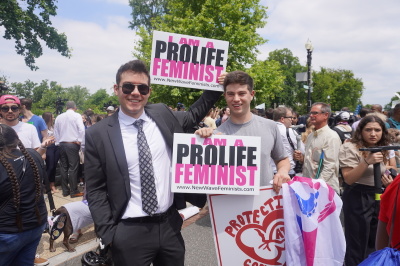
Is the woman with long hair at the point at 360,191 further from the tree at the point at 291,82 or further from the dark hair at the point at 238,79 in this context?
the tree at the point at 291,82

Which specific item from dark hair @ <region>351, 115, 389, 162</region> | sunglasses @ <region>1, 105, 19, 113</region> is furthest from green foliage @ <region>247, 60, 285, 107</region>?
sunglasses @ <region>1, 105, 19, 113</region>

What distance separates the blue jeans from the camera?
268 centimetres

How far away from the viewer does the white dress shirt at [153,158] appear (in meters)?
2.09

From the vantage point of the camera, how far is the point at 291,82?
202ft

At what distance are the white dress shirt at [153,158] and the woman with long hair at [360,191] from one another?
2170 millimetres

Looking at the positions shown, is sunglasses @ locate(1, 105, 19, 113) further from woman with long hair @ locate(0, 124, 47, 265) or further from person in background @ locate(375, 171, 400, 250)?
person in background @ locate(375, 171, 400, 250)

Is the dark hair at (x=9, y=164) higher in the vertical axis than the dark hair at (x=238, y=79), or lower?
lower

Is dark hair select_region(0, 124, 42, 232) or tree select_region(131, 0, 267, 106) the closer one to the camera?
dark hair select_region(0, 124, 42, 232)

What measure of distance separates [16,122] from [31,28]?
18182 mm

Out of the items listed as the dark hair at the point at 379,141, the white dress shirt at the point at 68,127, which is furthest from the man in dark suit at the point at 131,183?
the white dress shirt at the point at 68,127

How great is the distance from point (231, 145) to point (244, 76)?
58cm

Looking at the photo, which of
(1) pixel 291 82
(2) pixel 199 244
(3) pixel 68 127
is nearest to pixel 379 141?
(2) pixel 199 244

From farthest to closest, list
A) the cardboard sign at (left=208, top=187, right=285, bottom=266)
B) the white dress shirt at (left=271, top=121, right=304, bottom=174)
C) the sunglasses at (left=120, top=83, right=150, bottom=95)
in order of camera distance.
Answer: the white dress shirt at (left=271, top=121, right=304, bottom=174), the cardboard sign at (left=208, top=187, right=285, bottom=266), the sunglasses at (left=120, top=83, right=150, bottom=95)

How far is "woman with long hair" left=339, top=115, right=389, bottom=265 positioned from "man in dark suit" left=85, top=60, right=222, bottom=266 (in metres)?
2.20
